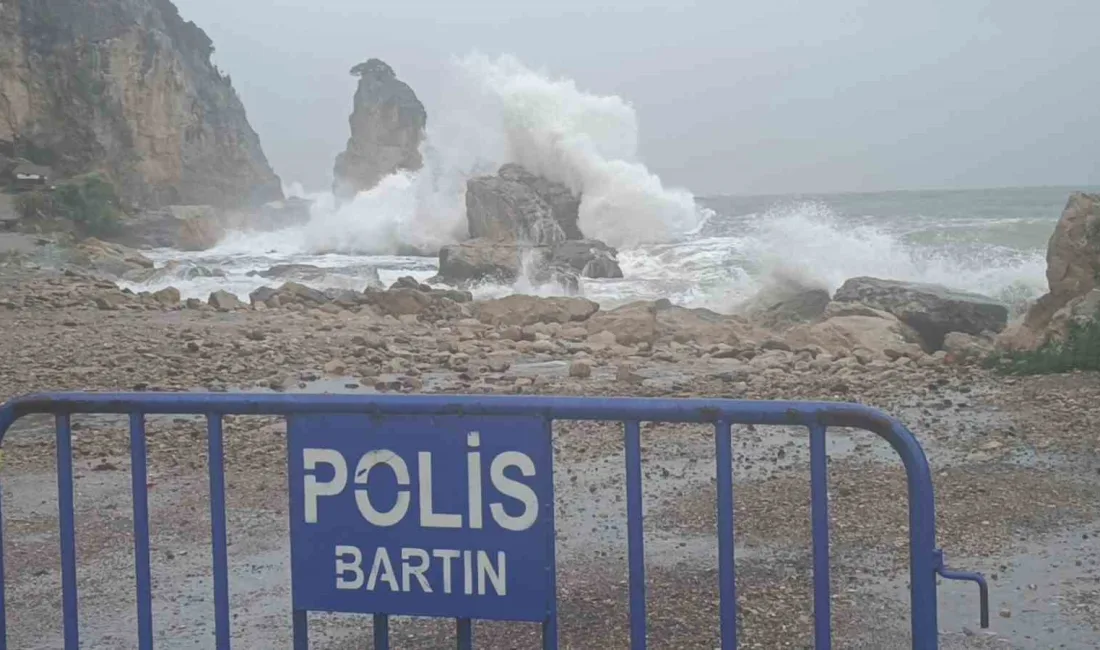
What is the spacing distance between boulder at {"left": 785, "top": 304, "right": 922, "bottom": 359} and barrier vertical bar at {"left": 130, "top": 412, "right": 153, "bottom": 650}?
9.67 meters

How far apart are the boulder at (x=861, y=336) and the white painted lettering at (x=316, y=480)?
971cm

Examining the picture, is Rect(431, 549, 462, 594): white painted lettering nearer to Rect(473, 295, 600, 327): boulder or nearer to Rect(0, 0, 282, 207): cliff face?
Rect(473, 295, 600, 327): boulder

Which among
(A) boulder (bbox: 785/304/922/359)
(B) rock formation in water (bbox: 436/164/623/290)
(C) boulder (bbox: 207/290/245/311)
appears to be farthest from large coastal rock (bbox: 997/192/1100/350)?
(B) rock formation in water (bbox: 436/164/623/290)

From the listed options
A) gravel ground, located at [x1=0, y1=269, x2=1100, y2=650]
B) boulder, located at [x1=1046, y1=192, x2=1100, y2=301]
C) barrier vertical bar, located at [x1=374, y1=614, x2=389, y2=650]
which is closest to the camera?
barrier vertical bar, located at [x1=374, y1=614, x2=389, y2=650]

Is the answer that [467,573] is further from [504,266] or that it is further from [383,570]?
[504,266]

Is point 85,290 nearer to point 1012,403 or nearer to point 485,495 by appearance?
point 1012,403

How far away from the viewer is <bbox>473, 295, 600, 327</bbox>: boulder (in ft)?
49.7

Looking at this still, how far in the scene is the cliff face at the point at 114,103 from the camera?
4488 cm

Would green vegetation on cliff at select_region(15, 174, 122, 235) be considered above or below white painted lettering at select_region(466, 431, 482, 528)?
above

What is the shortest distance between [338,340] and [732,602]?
10049 mm

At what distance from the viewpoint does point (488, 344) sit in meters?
12.3

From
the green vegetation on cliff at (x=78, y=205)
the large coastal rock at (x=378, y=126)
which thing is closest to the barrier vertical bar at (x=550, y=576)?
the green vegetation on cliff at (x=78, y=205)

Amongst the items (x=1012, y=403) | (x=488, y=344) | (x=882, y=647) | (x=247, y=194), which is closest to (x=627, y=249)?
(x=488, y=344)

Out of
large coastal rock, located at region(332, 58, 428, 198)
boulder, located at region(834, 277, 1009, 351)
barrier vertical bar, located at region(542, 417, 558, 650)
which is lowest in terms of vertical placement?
barrier vertical bar, located at region(542, 417, 558, 650)
